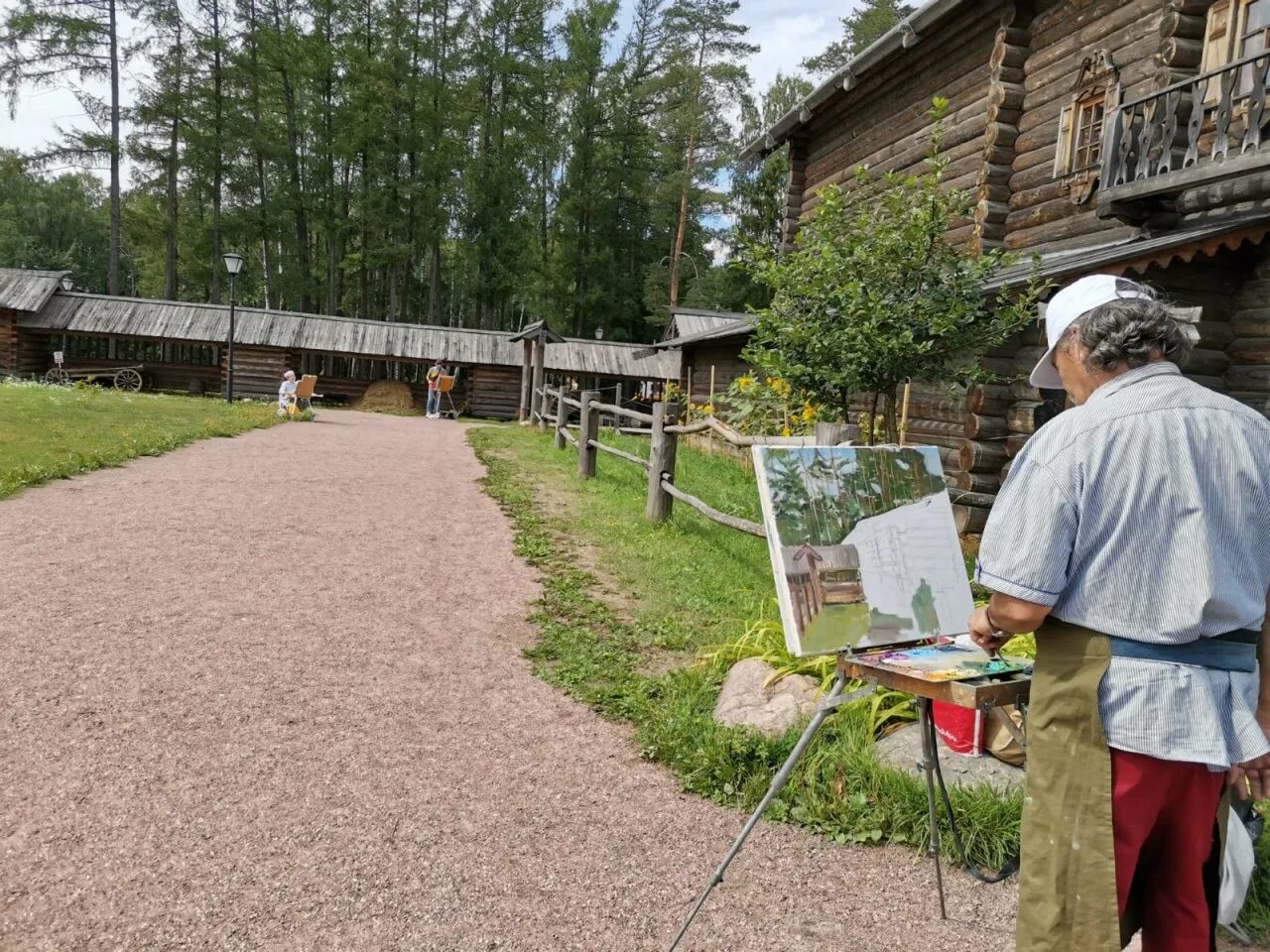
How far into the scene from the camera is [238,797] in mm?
3084

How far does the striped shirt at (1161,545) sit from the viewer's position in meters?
1.65

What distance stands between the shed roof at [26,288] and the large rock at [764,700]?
28.6 meters

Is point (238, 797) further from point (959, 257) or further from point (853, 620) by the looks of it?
point (959, 257)

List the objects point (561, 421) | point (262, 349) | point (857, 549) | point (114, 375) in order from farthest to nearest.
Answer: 1. point (262, 349)
2. point (114, 375)
3. point (561, 421)
4. point (857, 549)

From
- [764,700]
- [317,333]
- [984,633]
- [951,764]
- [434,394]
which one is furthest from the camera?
[317,333]

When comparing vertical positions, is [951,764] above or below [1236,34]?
below

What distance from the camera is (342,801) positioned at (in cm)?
312

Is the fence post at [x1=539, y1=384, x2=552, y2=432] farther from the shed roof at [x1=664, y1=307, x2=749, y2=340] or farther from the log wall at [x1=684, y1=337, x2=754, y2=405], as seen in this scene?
the shed roof at [x1=664, y1=307, x2=749, y2=340]

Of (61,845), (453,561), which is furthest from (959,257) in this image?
(61,845)

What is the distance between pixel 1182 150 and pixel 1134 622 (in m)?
7.50

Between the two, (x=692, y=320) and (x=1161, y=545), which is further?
(x=692, y=320)

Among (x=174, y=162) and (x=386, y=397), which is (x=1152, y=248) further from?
(x=174, y=162)

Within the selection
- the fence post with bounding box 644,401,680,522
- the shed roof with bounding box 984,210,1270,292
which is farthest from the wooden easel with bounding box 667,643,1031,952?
the fence post with bounding box 644,401,680,522

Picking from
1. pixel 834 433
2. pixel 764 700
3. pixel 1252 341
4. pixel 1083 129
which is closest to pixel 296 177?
pixel 1083 129
